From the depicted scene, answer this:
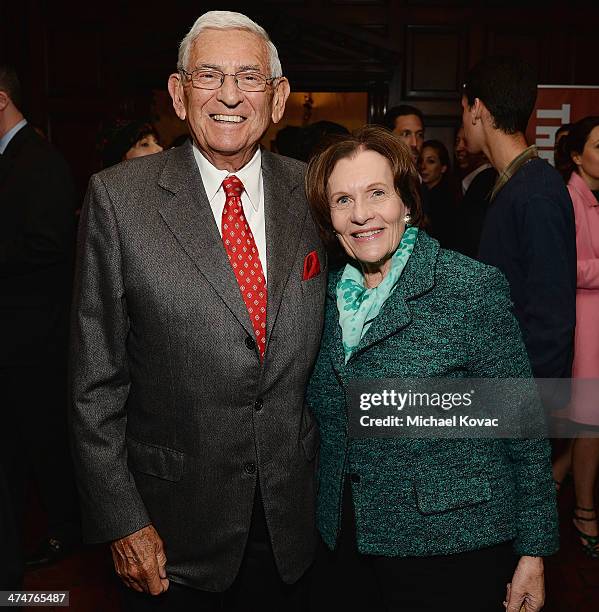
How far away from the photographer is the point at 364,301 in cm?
153

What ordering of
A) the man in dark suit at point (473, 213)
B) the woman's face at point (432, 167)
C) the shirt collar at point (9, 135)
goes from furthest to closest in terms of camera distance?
the woman's face at point (432, 167) → the man in dark suit at point (473, 213) → the shirt collar at point (9, 135)

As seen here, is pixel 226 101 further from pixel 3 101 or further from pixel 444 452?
pixel 3 101

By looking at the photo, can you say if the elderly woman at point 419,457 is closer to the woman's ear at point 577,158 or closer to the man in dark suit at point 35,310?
the man in dark suit at point 35,310

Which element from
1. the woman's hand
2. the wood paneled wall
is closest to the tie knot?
the woman's hand

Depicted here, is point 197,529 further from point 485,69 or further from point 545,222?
point 485,69

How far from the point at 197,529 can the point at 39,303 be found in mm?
1492

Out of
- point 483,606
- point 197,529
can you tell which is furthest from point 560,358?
point 197,529

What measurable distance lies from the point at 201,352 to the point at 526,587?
0.83 meters

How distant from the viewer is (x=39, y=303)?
2688 mm

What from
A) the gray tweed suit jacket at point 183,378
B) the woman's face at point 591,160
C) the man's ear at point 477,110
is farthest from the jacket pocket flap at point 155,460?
the woman's face at point 591,160

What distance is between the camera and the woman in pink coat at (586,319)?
9.43 feet

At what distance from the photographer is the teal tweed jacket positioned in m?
1.42

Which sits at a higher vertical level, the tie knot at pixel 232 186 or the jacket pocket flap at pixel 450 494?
the tie knot at pixel 232 186

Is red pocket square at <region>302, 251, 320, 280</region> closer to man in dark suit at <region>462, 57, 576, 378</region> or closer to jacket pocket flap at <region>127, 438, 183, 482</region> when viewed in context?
Answer: jacket pocket flap at <region>127, 438, 183, 482</region>
